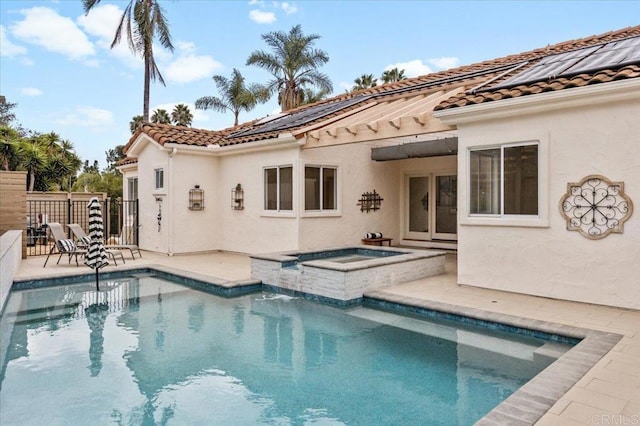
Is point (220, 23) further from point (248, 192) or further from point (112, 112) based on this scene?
point (112, 112)

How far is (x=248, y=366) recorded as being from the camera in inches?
273

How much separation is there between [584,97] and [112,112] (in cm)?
4530

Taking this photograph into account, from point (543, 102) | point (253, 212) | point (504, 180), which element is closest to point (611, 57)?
point (543, 102)

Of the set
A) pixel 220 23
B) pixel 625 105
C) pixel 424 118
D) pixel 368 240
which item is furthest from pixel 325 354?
pixel 220 23

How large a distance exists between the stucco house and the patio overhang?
59 mm

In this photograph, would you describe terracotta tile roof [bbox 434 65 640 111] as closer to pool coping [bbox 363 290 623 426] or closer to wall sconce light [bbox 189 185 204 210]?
pool coping [bbox 363 290 623 426]

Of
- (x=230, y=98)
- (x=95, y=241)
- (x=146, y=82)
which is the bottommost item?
(x=95, y=241)

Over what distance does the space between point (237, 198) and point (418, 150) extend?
23.5 ft

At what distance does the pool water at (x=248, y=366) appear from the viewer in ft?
17.9

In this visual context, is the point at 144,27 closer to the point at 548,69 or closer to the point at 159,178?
the point at 159,178

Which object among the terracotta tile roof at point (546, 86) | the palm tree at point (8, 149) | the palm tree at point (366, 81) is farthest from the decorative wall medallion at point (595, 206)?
the palm tree at point (366, 81)

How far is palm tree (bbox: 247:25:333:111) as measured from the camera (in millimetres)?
36250

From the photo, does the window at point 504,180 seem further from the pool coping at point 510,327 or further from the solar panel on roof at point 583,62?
the pool coping at point 510,327

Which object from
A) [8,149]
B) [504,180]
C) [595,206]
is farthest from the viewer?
[8,149]
